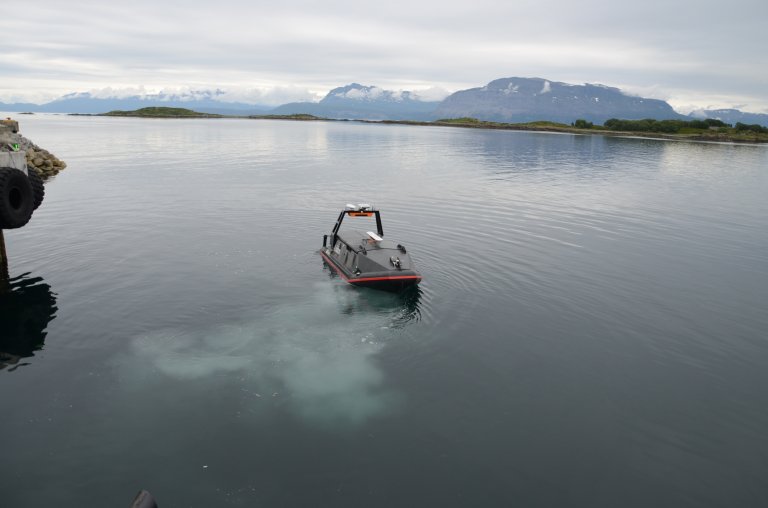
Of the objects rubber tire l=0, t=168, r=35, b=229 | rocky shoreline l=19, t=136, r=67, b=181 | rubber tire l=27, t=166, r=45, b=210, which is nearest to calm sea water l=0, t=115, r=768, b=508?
rubber tire l=0, t=168, r=35, b=229

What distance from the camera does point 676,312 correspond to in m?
27.2

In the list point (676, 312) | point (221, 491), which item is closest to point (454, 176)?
point (676, 312)

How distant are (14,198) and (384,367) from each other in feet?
91.5

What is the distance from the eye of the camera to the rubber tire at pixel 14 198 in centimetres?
2930

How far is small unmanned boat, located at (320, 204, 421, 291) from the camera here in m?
27.4

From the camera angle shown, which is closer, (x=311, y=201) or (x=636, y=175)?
(x=311, y=201)

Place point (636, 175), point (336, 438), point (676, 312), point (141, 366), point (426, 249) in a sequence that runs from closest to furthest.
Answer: point (336, 438) → point (141, 366) → point (676, 312) → point (426, 249) → point (636, 175)

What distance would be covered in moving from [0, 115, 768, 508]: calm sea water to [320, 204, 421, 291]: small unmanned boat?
3.46ft

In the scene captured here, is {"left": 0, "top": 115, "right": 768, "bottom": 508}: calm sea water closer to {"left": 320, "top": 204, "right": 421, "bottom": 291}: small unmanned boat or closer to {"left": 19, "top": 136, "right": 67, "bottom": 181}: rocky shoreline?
{"left": 320, "top": 204, "right": 421, "bottom": 291}: small unmanned boat

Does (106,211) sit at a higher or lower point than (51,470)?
higher

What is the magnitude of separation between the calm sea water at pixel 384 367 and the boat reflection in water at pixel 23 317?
150mm

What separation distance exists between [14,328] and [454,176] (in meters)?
66.3

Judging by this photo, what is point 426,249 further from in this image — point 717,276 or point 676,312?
point 717,276

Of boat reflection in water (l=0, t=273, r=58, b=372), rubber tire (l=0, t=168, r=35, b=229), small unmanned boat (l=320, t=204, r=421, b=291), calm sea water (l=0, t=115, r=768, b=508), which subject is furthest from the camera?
rubber tire (l=0, t=168, r=35, b=229)
